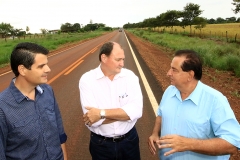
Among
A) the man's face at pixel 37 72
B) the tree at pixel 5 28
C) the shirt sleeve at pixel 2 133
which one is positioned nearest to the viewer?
the shirt sleeve at pixel 2 133

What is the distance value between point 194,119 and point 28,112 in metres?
1.58

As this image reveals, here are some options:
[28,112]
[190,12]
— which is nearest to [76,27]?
[190,12]

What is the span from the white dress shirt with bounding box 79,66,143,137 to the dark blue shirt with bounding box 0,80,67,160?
1.67ft

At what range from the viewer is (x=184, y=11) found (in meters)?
52.4

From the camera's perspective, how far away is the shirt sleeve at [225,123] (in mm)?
1858

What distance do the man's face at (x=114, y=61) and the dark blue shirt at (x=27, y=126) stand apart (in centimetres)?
81

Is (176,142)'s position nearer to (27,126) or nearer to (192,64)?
(192,64)

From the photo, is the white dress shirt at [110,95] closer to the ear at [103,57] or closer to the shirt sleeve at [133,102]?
the shirt sleeve at [133,102]

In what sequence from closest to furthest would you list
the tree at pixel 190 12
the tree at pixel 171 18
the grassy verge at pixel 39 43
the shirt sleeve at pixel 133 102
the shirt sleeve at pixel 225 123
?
the shirt sleeve at pixel 225 123 < the shirt sleeve at pixel 133 102 < the grassy verge at pixel 39 43 < the tree at pixel 190 12 < the tree at pixel 171 18

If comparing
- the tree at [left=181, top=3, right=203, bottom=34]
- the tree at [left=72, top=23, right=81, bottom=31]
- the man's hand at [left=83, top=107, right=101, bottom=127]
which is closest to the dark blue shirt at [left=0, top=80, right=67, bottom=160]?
the man's hand at [left=83, top=107, right=101, bottom=127]

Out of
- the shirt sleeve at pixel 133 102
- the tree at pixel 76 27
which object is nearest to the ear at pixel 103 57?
the shirt sleeve at pixel 133 102

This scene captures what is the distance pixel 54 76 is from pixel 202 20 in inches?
1705

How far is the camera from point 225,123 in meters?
1.90

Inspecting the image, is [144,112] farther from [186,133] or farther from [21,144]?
[21,144]
